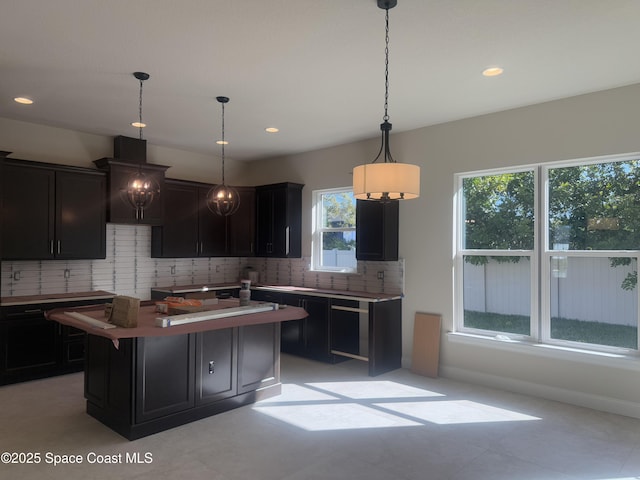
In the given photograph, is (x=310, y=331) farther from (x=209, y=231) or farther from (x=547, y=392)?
(x=547, y=392)

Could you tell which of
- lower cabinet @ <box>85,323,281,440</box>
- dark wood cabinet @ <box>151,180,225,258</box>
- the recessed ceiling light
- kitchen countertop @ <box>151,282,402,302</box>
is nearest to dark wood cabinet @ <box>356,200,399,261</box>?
kitchen countertop @ <box>151,282,402,302</box>

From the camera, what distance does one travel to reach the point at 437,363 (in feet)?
16.8

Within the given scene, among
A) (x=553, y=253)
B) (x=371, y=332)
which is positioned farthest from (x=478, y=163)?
(x=371, y=332)

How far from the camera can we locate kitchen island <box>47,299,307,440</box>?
3.40 m

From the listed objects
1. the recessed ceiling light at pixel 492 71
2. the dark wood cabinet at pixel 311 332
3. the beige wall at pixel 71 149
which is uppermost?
the recessed ceiling light at pixel 492 71

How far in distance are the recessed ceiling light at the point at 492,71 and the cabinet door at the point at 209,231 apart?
4289 millimetres

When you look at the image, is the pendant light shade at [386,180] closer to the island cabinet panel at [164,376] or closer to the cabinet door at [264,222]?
the island cabinet panel at [164,376]

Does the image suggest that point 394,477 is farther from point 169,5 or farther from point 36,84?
point 36,84

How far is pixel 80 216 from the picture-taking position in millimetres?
5371

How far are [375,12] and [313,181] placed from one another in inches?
157

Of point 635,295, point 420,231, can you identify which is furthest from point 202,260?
point 635,295

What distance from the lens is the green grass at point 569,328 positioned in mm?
4102

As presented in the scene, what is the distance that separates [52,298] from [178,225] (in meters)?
1.89

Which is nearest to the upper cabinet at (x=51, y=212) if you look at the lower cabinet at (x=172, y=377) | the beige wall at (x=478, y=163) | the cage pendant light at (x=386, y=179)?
the beige wall at (x=478, y=163)
